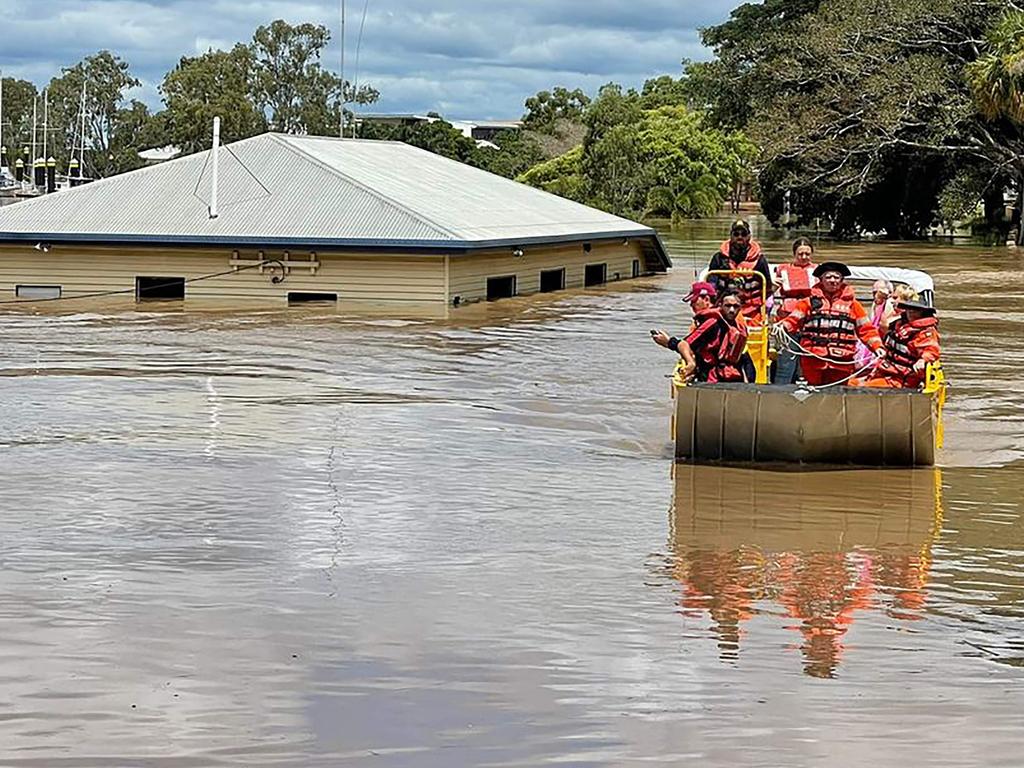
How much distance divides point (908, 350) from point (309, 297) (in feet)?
59.9

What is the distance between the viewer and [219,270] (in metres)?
30.2

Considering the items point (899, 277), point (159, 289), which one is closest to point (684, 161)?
point (159, 289)

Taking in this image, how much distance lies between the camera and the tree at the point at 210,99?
82875mm

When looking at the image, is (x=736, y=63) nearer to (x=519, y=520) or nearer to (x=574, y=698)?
(x=519, y=520)

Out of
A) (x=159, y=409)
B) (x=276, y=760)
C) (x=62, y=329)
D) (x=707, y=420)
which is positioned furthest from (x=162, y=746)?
(x=62, y=329)

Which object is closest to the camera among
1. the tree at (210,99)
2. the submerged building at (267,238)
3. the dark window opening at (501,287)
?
the submerged building at (267,238)

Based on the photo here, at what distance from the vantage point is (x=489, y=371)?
1992 centimetres

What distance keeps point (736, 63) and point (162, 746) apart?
59.8 metres

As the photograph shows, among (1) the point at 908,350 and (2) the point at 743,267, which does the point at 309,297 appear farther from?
(1) the point at 908,350

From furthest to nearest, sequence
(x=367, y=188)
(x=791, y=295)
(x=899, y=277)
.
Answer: (x=367, y=188)
(x=899, y=277)
(x=791, y=295)

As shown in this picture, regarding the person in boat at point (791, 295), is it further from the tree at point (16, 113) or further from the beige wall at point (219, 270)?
the tree at point (16, 113)

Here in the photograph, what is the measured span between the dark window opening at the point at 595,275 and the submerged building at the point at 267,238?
3514 mm

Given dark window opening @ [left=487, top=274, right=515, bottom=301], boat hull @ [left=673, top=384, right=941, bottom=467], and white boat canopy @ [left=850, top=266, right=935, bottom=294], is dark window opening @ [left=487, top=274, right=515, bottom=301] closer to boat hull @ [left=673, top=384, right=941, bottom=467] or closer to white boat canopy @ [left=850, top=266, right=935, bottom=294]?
white boat canopy @ [left=850, top=266, right=935, bottom=294]

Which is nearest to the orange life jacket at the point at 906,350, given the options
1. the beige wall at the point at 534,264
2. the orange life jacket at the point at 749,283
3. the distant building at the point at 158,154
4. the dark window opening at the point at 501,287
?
the orange life jacket at the point at 749,283
